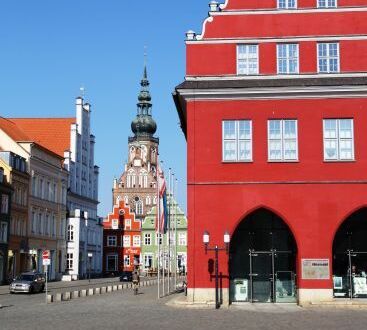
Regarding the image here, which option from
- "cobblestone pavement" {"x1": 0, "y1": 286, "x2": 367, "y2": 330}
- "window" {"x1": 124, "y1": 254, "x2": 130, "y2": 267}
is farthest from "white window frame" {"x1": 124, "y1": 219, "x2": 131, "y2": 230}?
"cobblestone pavement" {"x1": 0, "y1": 286, "x2": 367, "y2": 330}

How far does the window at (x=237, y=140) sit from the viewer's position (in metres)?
31.5

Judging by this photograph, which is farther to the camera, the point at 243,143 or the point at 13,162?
the point at 13,162

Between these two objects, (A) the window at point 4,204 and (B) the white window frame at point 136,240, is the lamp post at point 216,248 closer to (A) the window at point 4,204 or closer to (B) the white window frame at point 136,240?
(A) the window at point 4,204

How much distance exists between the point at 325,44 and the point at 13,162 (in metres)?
39.3

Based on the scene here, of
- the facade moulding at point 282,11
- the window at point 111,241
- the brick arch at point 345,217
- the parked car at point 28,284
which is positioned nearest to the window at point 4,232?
the parked car at point 28,284

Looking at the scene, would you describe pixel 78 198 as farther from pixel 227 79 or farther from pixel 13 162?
pixel 227 79

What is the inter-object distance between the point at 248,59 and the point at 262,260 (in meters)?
9.98

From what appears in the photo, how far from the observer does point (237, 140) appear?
31672 millimetres

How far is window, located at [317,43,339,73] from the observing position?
3219 cm

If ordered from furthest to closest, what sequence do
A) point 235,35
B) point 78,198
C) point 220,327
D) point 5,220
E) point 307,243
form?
point 78,198
point 5,220
point 235,35
point 307,243
point 220,327

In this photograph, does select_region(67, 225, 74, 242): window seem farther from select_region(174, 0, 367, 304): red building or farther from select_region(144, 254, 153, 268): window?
select_region(174, 0, 367, 304): red building

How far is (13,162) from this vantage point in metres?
63.5

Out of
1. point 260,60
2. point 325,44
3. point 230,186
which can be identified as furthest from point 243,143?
point 325,44

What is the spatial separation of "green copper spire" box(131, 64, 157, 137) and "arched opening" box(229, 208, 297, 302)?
12500 centimetres
